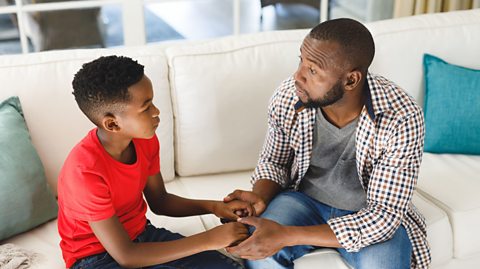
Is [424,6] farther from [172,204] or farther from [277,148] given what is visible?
[172,204]

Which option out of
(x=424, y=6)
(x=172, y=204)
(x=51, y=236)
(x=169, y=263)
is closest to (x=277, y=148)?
(x=172, y=204)

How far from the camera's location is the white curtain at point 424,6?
9.99 ft

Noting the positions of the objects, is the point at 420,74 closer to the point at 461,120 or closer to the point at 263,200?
the point at 461,120

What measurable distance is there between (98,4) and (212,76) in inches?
31.4

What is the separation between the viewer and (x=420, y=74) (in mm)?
2475

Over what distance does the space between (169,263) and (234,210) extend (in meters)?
0.24

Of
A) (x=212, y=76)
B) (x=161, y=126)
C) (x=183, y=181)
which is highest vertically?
(x=212, y=76)

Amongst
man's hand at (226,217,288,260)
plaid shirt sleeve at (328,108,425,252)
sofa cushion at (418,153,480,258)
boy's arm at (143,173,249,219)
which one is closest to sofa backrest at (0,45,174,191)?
boy's arm at (143,173,249,219)

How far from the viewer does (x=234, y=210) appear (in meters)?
1.89

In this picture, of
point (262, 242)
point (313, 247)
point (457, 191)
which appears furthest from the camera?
point (457, 191)

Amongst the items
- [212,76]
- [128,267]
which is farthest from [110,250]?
[212,76]

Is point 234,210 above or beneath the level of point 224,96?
beneath

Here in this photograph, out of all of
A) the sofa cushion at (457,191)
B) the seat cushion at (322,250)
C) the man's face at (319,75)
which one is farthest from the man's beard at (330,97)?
the sofa cushion at (457,191)

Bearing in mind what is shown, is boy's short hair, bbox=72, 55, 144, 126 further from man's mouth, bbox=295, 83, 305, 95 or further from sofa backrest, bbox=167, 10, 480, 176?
sofa backrest, bbox=167, 10, 480, 176
